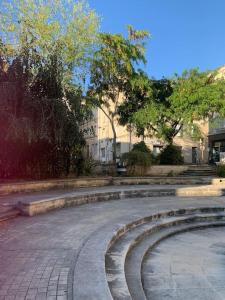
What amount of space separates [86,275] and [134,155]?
16841 millimetres

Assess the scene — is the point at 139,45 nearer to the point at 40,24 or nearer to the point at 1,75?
the point at 40,24

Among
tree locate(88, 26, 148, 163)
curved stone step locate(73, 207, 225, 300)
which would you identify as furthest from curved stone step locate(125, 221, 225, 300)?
tree locate(88, 26, 148, 163)

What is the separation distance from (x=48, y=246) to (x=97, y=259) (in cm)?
111

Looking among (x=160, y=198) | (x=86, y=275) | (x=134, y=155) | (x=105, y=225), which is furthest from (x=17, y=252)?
(x=134, y=155)

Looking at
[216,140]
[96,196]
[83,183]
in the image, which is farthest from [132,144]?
[96,196]

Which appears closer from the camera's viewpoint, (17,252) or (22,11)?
(17,252)

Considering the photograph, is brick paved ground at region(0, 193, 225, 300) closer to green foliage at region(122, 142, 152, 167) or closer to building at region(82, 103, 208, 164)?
green foliage at region(122, 142, 152, 167)

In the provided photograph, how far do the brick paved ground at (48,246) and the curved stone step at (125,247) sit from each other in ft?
1.66

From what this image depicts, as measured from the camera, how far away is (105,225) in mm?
8031

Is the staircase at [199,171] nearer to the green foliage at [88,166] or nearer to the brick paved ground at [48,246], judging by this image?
the green foliage at [88,166]

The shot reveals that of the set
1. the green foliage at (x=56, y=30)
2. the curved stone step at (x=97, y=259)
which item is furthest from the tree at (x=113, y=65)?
the curved stone step at (x=97, y=259)

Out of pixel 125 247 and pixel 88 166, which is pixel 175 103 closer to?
pixel 88 166

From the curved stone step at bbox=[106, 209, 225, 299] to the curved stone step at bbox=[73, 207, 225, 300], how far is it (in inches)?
5.3

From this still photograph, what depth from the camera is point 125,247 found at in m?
6.80
